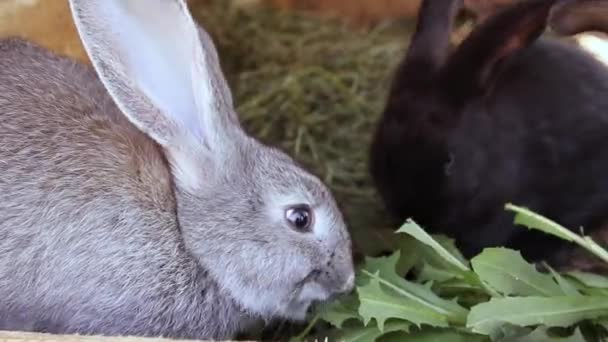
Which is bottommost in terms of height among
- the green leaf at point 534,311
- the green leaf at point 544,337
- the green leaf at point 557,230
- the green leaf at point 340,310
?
the green leaf at point 340,310

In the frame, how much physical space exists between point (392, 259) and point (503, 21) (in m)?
0.53

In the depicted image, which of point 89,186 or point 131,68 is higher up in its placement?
point 131,68

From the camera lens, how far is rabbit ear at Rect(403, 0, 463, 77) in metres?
2.04

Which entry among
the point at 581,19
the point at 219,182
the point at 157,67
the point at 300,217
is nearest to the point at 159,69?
the point at 157,67

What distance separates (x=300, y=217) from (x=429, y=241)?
0.23 meters

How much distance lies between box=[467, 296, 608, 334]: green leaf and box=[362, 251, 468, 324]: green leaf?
4.2 inches

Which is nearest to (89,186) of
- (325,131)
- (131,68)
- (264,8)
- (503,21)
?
(131,68)

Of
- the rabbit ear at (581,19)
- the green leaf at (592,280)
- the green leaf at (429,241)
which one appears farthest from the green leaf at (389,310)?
the rabbit ear at (581,19)

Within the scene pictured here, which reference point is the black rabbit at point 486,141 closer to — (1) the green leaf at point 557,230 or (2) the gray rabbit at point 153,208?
(2) the gray rabbit at point 153,208

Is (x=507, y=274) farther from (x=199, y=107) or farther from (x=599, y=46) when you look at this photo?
(x=599, y=46)

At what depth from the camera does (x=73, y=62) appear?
6.42 feet

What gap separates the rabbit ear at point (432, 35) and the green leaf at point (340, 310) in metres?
0.56

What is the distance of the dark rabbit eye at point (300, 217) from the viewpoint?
5.51 feet

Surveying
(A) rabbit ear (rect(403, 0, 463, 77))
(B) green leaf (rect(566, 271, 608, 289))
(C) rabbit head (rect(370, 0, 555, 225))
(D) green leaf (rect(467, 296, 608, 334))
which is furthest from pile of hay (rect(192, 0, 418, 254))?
(D) green leaf (rect(467, 296, 608, 334))
